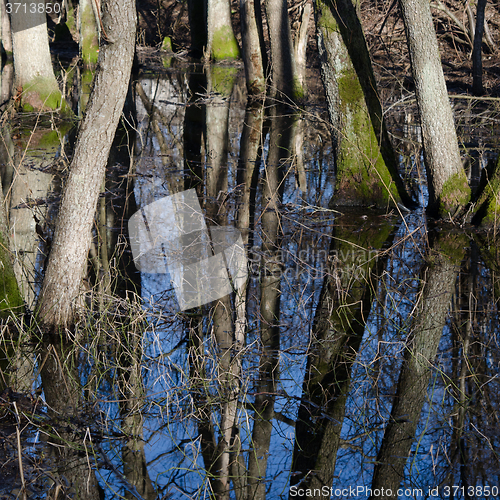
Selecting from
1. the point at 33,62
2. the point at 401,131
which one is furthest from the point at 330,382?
the point at 33,62

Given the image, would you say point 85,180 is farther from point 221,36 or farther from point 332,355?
point 221,36

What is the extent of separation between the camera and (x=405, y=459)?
3.14m

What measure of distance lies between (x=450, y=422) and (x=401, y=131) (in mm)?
8147

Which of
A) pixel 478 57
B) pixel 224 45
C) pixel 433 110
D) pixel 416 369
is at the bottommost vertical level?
pixel 416 369

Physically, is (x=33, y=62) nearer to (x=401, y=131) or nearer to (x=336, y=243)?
(x=401, y=131)

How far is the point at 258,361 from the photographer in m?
4.00

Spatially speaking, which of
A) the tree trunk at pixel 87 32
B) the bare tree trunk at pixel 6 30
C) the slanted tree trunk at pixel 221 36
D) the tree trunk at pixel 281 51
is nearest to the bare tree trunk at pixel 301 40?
the tree trunk at pixel 281 51

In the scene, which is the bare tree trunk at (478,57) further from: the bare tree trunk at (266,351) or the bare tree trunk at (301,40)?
the bare tree trunk at (266,351)

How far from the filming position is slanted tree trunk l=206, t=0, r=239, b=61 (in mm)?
16609

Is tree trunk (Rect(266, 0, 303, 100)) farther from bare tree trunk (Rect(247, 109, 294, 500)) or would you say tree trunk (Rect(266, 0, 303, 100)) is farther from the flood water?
the flood water

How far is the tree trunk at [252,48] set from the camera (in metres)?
12.6

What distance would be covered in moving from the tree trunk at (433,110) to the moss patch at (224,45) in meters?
12.4

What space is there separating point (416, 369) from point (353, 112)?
12.1 feet

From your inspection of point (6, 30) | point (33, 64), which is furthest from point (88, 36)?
point (33, 64)
